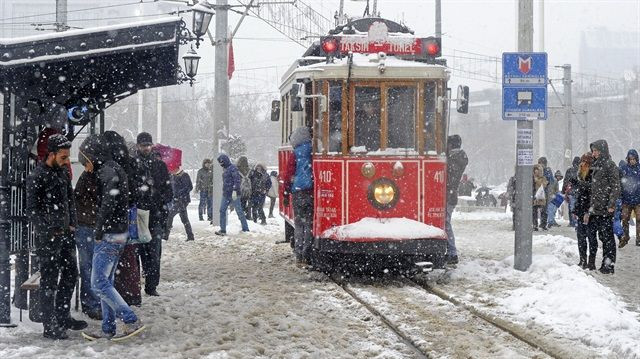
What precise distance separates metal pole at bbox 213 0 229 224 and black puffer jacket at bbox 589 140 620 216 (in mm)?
11001

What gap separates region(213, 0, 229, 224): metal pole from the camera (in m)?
21.3

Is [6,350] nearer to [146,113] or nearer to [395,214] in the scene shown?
[395,214]

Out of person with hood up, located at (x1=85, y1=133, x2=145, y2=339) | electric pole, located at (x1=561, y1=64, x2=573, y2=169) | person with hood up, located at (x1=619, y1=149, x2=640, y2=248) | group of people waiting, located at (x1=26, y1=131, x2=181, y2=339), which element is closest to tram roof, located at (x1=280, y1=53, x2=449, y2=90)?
group of people waiting, located at (x1=26, y1=131, x2=181, y2=339)

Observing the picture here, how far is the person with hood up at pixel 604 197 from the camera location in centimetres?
1212

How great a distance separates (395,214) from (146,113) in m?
61.4

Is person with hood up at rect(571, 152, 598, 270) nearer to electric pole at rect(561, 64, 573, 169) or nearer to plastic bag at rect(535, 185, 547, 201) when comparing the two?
plastic bag at rect(535, 185, 547, 201)

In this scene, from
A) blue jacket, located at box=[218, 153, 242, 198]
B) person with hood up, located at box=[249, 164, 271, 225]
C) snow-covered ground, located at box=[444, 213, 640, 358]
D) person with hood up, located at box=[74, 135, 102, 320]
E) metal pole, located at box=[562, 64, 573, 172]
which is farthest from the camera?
metal pole, located at box=[562, 64, 573, 172]

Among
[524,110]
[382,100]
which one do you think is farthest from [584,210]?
[382,100]

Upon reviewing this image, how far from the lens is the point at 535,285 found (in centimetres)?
1080

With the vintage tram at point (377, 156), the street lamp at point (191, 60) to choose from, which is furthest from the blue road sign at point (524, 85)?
the street lamp at point (191, 60)

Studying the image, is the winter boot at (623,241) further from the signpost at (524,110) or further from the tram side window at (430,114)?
the tram side window at (430,114)

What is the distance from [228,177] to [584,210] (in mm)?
8916

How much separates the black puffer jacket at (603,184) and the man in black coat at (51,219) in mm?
7536

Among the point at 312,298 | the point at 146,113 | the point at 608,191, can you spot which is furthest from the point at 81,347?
the point at 146,113
